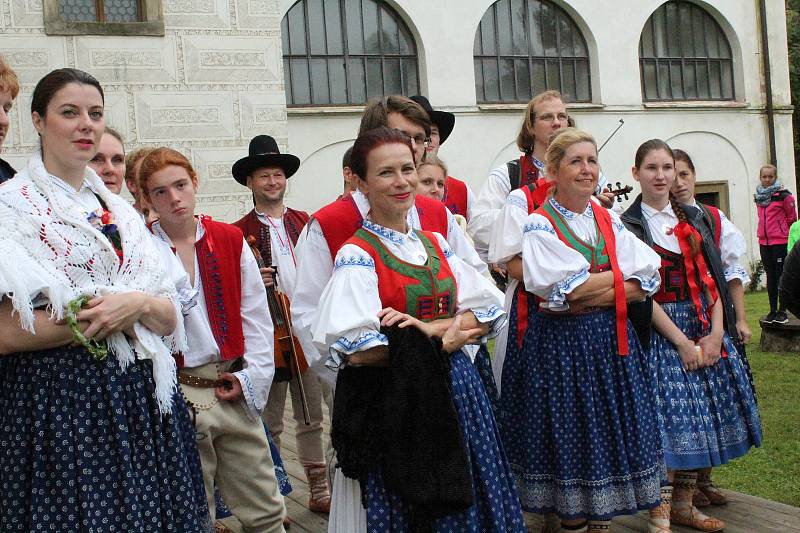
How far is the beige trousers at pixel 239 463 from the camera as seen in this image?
3807 millimetres

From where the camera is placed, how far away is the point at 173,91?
10.5 metres

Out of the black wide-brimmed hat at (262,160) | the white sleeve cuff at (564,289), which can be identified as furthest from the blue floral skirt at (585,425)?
the black wide-brimmed hat at (262,160)

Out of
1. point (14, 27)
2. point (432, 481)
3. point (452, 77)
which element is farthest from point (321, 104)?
point (432, 481)

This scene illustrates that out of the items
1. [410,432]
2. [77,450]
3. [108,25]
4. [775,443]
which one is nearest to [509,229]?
[410,432]

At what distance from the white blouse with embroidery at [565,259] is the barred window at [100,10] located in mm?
7594

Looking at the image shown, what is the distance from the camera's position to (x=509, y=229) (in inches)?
172

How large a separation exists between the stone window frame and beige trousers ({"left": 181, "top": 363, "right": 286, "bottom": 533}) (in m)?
7.44

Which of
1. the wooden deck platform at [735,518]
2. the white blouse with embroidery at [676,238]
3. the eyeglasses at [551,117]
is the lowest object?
the wooden deck platform at [735,518]

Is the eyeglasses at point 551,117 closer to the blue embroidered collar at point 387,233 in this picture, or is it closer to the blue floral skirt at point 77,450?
the blue embroidered collar at point 387,233

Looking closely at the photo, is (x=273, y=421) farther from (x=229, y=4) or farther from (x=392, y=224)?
(x=229, y=4)

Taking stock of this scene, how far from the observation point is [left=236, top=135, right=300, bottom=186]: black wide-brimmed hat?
562 cm

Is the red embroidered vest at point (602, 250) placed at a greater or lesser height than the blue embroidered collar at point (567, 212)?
lesser

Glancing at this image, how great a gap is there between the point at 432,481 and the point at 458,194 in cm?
243

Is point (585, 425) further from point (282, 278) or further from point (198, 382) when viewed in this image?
point (282, 278)
